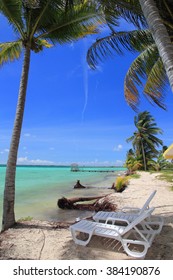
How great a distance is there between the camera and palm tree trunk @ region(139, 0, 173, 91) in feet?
10.9

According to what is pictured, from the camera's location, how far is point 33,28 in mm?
6895

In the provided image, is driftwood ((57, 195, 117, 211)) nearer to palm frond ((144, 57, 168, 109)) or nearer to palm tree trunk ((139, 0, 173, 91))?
palm frond ((144, 57, 168, 109))

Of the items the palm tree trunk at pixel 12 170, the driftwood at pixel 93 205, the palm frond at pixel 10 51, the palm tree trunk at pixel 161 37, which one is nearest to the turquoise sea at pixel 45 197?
the driftwood at pixel 93 205

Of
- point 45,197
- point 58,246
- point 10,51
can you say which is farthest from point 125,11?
point 45,197

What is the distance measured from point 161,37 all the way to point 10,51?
634 cm

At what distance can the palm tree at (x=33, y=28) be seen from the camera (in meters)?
6.43

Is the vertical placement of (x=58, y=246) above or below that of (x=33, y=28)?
below

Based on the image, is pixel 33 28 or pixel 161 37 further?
pixel 33 28

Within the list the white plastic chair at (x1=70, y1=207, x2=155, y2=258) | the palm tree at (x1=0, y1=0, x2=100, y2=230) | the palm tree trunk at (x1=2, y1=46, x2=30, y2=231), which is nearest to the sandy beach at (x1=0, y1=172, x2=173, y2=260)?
the white plastic chair at (x1=70, y1=207, x2=155, y2=258)

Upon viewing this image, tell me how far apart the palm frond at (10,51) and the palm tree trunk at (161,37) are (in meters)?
5.01

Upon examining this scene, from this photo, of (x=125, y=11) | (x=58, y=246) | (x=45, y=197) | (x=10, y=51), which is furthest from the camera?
(x=45, y=197)

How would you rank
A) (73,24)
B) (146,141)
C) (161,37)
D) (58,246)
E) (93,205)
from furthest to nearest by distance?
(146,141), (93,205), (73,24), (58,246), (161,37)

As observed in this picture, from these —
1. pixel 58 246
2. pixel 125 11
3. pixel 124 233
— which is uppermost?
pixel 125 11

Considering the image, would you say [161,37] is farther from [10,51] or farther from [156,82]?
[10,51]
